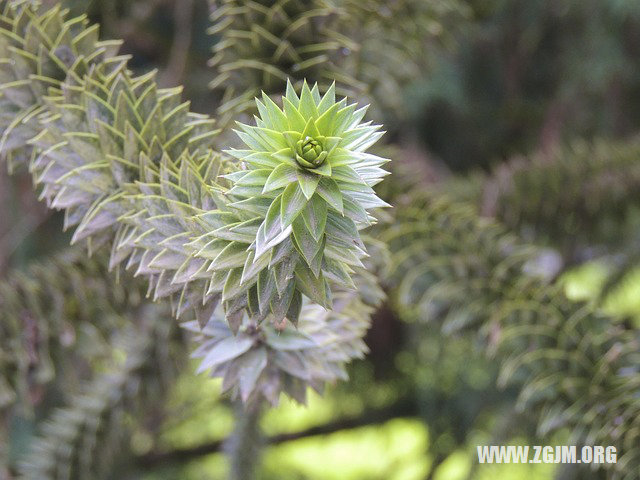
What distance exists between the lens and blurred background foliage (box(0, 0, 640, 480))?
935 millimetres

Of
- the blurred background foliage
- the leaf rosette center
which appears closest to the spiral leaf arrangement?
the leaf rosette center

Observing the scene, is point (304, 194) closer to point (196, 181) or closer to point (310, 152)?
point (310, 152)

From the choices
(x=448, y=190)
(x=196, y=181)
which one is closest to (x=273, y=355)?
(x=196, y=181)

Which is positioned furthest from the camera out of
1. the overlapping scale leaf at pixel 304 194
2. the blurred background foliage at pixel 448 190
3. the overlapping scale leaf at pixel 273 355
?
the blurred background foliage at pixel 448 190

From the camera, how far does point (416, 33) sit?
0.92m

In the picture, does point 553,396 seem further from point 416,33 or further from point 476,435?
point 416,33

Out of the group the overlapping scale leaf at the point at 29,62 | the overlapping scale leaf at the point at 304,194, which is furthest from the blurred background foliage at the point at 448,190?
the overlapping scale leaf at the point at 304,194

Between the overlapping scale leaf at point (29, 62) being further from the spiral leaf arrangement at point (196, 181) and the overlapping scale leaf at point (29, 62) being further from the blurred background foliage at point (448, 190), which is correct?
the blurred background foliage at point (448, 190)

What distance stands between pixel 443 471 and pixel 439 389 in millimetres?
142

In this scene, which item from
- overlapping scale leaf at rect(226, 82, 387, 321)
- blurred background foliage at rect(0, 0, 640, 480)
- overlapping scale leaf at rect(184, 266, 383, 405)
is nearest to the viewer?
overlapping scale leaf at rect(226, 82, 387, 321)

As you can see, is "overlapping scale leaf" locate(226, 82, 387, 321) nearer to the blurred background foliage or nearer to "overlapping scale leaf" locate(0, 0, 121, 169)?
"overlapping scale leaf" locate(0, 0, 121, 169)

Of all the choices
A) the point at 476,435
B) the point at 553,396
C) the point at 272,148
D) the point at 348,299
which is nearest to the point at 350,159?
the point at 272,148

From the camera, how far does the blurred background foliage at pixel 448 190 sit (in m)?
0.94

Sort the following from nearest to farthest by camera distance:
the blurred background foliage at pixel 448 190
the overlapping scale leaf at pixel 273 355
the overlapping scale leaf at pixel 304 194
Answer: the overlapping scale leaf at pixel 304 194 → the overlapping scale leaf at pixel 273 355 → the blurred background foliage at pixel 448 190
